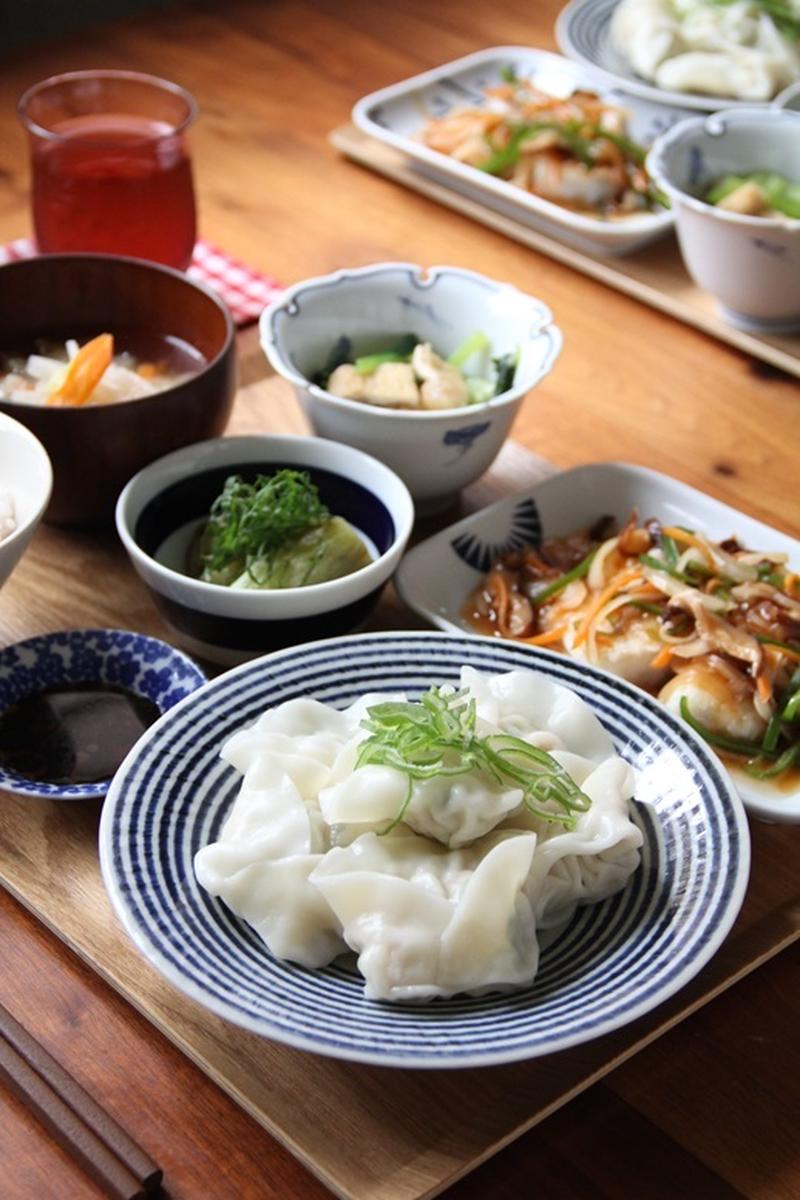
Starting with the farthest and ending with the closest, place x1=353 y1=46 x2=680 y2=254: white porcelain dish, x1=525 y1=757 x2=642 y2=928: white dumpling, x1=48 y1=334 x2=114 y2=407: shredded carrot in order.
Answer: x1=353 y1=46 x2=680 y2=254: white porcelain dish
x1=48 y1=334 x2=114 y2=407: shredded carrot
x1=525 y1=757 x2=642 y2=928: white dumpling

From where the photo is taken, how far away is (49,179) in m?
1.96

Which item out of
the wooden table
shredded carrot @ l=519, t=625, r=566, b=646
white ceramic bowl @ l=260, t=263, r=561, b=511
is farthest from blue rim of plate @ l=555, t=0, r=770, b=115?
shredded carrot @ l=519, t=625, r=566, b=646

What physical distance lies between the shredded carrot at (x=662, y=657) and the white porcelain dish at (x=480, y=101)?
94 centimetres

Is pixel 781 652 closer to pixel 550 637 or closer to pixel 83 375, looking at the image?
pixel 550 637

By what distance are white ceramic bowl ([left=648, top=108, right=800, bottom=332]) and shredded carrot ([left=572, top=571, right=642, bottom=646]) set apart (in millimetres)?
688

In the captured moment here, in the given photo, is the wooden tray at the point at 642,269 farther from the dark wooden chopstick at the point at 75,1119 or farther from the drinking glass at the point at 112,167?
the dark wooden chopstick at the point at 75,1119

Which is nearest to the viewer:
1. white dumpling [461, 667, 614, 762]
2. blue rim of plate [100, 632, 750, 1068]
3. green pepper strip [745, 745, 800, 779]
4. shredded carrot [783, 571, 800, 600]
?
blue rim of plate [100, 632, 750, 1068]

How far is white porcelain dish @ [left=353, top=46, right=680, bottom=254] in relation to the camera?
7.44 feet

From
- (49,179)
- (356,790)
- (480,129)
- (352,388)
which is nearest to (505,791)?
(356,790)

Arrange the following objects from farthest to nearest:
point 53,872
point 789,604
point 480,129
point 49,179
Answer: point 480,129, point 49,179, point 789,604, point 53,872

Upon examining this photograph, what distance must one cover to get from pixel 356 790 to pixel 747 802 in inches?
14.9

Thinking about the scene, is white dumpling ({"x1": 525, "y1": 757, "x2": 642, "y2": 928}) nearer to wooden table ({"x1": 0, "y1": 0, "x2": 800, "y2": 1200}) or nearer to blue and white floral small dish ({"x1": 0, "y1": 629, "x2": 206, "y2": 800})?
wooden table ({"x1": 0, "y1": 0, "x2": 800, "y2": 1200})

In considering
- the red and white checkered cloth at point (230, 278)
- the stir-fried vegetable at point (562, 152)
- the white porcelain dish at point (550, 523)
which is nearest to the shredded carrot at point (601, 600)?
the white porcelain dish at point (550, 523)

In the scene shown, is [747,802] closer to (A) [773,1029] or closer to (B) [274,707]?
(A) [773,1029]
